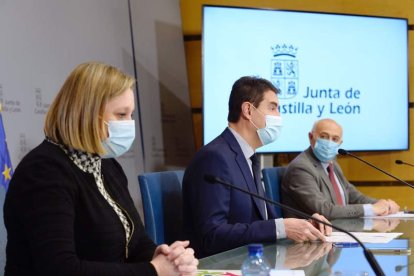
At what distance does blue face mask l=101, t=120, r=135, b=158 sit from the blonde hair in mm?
54

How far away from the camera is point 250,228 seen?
2.30 metres

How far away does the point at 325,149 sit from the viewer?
3.58 m

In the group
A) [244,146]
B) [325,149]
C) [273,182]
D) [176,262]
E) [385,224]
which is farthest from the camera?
[325,149]

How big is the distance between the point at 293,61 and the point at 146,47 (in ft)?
3.33

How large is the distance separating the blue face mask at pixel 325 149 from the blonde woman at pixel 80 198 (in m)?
1.80

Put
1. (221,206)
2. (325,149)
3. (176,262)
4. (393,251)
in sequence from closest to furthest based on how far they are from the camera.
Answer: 1. (176,262)
2. (393,251)
3. (221,206)
4. (325,149)

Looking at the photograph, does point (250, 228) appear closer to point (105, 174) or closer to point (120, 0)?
point (105, 174)

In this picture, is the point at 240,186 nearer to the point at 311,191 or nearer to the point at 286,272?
the point at 286,272

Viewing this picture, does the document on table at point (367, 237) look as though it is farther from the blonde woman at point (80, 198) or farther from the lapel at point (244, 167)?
the blonde woman at point (80, 198)

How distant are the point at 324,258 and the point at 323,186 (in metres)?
1.53

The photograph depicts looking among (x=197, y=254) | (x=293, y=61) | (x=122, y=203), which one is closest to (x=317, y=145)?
(x=293, y=61)

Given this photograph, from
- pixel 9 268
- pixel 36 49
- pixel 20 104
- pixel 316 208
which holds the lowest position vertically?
pixel 316 208

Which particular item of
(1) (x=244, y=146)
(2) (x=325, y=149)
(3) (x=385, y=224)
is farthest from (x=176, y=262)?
(2) (x=325, y=149)

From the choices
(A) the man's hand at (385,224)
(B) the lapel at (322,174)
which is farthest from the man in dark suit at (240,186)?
(B) the lapel at (322,174)
